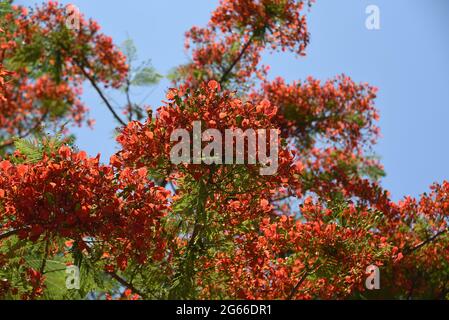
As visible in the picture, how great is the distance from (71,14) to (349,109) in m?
6.98

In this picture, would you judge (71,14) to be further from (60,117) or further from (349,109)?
(349,109)

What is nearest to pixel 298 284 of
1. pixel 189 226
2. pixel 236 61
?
pixel 189 226

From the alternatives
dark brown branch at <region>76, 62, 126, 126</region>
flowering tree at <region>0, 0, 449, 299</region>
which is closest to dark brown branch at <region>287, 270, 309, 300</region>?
flowering tree at <region>0, 0, 449, 299</region>

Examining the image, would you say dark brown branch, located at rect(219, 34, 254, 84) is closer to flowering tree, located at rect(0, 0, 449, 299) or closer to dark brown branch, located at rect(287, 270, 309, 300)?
flowering tree, located at rect(0, 0, 449, 299)

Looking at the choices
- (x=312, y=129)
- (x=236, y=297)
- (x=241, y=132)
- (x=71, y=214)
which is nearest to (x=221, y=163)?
(x=241, y=132)

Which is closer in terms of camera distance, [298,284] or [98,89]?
[298,284]

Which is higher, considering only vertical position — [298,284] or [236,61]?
[236,61]

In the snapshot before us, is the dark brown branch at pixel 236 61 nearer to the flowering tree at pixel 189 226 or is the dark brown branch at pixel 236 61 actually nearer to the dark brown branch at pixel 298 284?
the flowering tree at pixel 189 226

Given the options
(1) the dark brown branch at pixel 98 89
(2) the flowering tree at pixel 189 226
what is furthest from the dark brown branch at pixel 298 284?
(1) the dark brown branch at pixel 98 89

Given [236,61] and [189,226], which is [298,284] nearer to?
[189,226]

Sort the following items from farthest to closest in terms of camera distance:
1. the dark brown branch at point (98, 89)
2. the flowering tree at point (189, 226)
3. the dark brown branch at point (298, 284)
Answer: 1. the dark brown branch at point (98, 89)
2. the dark brown branch at point (298, 284)
3. the flowering tree at point (189, 226)

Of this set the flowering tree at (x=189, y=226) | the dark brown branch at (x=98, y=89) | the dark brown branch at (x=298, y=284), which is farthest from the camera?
the dark brown branch at (x=98, y=89)

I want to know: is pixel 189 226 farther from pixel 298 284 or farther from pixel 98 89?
pixel 98 89

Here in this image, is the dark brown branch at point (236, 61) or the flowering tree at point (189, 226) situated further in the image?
the dark brown branch at point (236, 61)
